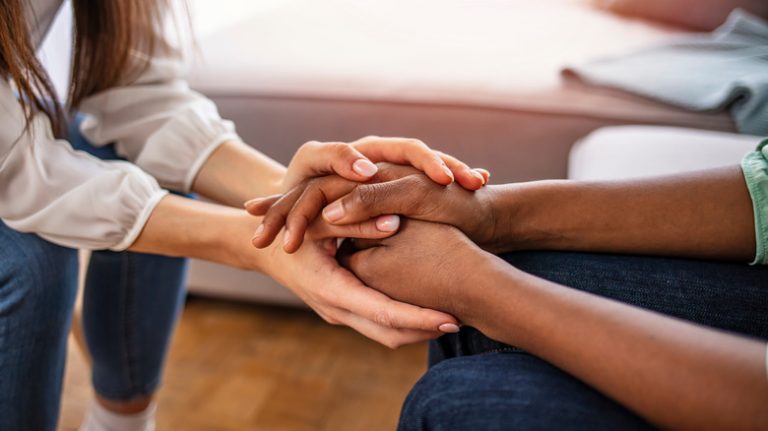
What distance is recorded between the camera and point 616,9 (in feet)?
5.41

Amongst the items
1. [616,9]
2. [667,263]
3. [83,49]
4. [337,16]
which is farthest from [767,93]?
[83,49]

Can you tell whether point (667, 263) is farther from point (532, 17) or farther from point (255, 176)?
point (532, 17)

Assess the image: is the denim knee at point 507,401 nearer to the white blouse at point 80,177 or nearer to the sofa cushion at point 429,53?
the white blouse at point 80,177

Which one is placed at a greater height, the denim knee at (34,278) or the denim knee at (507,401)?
the denim knee at (507,401)

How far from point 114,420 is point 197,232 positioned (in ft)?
1.21

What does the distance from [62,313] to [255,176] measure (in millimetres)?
287

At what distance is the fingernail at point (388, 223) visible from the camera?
2.40ft

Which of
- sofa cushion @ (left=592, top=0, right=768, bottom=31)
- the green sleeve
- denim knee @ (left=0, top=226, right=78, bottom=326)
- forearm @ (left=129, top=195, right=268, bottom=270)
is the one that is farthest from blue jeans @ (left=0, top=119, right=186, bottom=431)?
sofa cushion @ (left=592, top=0, right=768, bottom=31)

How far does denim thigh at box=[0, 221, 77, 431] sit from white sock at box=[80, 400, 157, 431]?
16cm

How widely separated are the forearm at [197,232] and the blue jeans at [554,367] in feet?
0.82

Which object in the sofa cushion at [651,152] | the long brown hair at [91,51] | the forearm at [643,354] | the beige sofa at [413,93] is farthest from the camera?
the beige sofa at [413,93]

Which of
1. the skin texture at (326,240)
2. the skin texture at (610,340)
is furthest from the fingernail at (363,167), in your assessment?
the skin texture at (610,340)

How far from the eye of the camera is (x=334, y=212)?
72cm

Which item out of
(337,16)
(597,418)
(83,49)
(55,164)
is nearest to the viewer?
(597,418)
